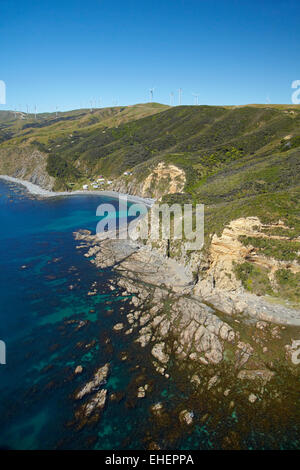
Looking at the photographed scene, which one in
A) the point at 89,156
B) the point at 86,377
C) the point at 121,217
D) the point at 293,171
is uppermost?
the point at 89,156

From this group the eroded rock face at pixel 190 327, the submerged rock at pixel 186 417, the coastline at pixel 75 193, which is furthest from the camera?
the coastline at pixel 75 193

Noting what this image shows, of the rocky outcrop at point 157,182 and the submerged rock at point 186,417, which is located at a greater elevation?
the rocky outcrop at point 157,182

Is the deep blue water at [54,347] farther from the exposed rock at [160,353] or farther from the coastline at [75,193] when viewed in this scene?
the coastline at [75,193]

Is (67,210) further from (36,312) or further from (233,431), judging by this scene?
(233,431)

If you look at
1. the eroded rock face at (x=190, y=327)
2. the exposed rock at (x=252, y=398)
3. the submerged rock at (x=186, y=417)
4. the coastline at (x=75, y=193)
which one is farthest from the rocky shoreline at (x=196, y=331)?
the coastline at (x=75, y=193)

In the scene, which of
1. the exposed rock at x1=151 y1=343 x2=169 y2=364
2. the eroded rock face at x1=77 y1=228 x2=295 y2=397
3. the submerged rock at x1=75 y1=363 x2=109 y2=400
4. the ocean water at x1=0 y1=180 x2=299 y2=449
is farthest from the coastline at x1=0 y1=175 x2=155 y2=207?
the submerged rock at x1=75 y1=363 x2=109 y2=400
